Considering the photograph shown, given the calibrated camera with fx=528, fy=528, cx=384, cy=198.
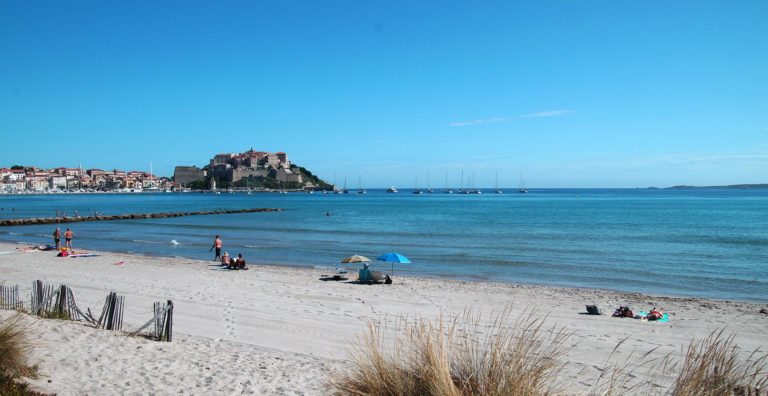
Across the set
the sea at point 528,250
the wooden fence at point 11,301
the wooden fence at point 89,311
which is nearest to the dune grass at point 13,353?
the wooden fence at point 89,311

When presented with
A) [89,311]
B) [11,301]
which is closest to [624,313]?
[89,311]

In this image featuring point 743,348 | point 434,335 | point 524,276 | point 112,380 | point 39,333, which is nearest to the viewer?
point 434,335

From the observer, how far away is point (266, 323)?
1219 centimetres

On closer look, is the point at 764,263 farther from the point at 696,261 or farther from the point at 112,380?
the point at 112,380

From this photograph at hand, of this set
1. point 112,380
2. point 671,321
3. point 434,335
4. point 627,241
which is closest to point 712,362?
point 434,335

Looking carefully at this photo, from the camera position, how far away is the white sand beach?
24.7 ft

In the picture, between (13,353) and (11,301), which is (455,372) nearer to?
(13,353)

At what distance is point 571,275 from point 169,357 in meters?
17.9

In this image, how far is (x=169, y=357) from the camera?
27.8ft

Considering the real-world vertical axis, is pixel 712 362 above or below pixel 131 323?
above

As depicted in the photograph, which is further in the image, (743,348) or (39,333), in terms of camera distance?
(743,348)

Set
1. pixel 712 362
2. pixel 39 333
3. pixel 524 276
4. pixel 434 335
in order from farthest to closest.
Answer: pixel 524 276 < pixel 39 333 < pixel 434 335 < pixel 712 362

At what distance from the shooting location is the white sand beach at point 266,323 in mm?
7531

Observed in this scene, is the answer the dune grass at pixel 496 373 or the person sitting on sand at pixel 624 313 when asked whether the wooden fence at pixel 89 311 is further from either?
the person sitting on sand at pixel 624 313
